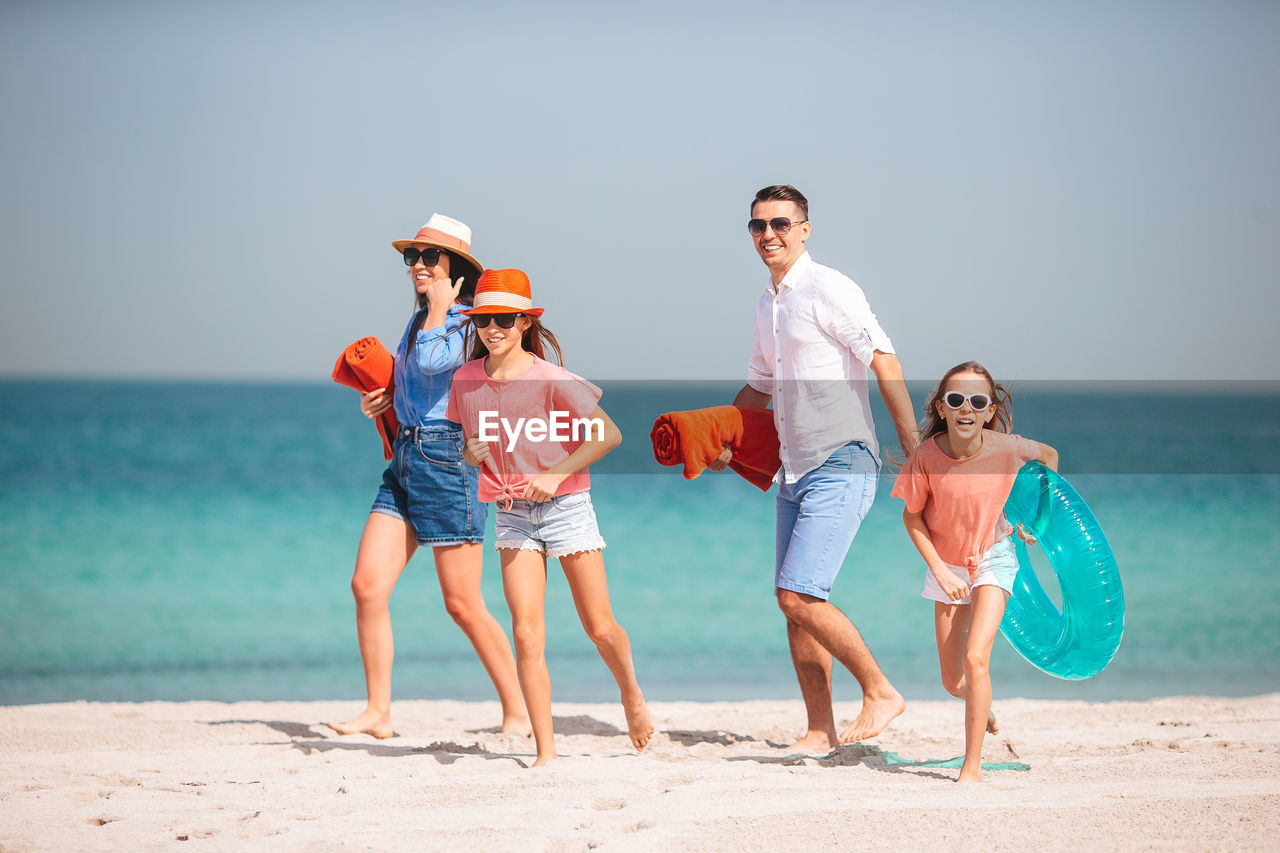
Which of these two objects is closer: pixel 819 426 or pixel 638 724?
pixel 819 426

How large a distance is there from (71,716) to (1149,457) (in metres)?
32.6

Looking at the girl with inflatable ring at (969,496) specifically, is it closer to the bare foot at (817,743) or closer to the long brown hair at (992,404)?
the long brown hair at (992,404)

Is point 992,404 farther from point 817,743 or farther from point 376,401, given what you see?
point 376,401

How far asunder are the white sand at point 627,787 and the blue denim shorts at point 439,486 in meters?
0.91

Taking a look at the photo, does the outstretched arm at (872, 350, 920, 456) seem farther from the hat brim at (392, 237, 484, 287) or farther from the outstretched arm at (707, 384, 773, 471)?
the hat brim at (392, 237, 484, 287)

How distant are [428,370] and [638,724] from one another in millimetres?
1686

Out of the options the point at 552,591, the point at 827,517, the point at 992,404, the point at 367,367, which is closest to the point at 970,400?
the point at 992,404

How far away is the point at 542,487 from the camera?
392 cm

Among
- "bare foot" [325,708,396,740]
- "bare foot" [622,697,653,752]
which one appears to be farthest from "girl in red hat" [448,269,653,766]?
"bare foot" [325,708,396,740]

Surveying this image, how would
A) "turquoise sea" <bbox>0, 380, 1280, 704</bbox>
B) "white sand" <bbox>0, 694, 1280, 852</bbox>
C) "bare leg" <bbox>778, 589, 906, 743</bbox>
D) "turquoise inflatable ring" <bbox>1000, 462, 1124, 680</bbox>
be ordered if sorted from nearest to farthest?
"white sand" <bbox>0, 694, 1280, 852</bbox>
"turquoise inflatable ring" <bbox>1000, 462, 1124, 680</bbox>
"bare leg" <bbox>778, 589, 906, 743</bbox>
"turquoise sea" <bbox>0, 380, 1280, 704</bbox>

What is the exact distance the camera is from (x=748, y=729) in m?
5.26

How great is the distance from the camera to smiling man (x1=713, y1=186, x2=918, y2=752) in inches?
162

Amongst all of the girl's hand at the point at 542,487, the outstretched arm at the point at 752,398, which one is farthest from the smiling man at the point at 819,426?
the girl's hand at the point at 542,487

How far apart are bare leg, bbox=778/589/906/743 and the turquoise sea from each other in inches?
39.9
